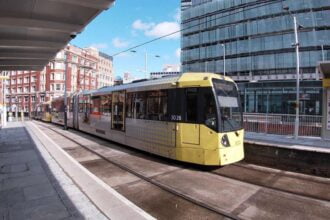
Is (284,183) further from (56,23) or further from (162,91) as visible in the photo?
(56,23)

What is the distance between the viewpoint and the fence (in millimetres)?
13721

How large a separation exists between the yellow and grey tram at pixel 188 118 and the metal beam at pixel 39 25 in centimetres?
354

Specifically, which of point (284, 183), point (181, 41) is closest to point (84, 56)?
point (181, 41)

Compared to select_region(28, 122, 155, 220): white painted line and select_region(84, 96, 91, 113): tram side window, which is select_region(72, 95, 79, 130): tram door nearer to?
select_region(84, 96, 91, 113): tram side window

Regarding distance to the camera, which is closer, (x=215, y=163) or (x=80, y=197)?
(x=80, y=197)

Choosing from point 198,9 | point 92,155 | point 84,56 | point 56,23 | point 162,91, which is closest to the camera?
point 56,23

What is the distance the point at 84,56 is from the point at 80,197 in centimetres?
8161

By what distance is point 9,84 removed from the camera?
85.2 m

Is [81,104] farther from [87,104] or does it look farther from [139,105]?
[139,105]

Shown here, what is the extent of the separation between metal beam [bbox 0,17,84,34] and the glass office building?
Answer: 34.8 metres

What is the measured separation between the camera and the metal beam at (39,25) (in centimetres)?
699

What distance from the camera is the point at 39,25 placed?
7.38 m

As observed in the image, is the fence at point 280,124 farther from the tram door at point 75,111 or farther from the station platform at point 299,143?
the tram door at point 75,111

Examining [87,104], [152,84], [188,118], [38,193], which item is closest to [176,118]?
[188,118]
